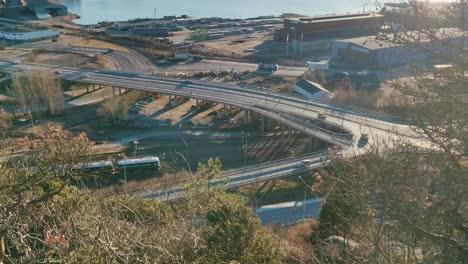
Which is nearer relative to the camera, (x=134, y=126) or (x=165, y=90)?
(x=134, y=126)

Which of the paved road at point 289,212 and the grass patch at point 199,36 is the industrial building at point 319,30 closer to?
the grass patch at point 199,36

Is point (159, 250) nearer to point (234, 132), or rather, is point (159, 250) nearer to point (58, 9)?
point (234, 132)

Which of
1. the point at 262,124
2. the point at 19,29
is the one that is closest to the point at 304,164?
the point at 262,124

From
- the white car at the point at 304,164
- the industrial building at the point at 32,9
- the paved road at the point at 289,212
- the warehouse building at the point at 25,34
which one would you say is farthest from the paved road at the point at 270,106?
the industrial building at the point at 32,9

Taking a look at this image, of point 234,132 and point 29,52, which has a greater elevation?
point 29,52

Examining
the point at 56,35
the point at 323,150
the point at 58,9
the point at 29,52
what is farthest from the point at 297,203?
the point at 58,9

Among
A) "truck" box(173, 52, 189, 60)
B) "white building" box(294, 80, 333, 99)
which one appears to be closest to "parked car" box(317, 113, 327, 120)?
"white building" box(294, 80, 333, 99)

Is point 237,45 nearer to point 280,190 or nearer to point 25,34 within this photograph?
point 25,34
